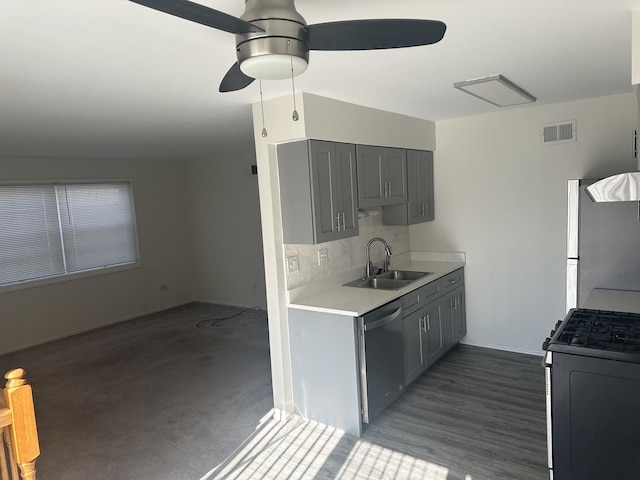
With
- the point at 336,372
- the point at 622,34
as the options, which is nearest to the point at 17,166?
the point at 336,372

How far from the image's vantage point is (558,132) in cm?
401

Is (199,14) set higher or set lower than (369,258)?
higher

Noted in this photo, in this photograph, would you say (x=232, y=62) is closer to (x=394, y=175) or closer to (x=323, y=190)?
(x=323, y=190)

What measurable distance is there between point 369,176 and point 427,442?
2.04 m

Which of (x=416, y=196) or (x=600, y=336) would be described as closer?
(x=600, y=336)

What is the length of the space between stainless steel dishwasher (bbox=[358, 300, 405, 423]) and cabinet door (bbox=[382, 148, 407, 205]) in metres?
1.05

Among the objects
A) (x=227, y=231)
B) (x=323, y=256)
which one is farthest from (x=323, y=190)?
(x=227, y=231)

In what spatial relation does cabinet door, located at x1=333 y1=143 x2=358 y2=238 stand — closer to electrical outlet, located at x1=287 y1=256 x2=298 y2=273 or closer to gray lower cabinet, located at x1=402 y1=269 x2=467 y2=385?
electrical outlet, located at x1=287 y1=256 x2=298 y2=273

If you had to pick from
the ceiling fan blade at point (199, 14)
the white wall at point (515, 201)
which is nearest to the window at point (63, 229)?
the white wall at point (515, 201)

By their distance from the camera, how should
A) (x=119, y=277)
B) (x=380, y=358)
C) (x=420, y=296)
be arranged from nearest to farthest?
(x=380, y=358), (x=420, y=296), (x=119, y=277)

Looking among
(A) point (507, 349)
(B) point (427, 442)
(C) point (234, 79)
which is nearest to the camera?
(C) point (234, 79)

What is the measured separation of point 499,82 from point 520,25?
3.45 ft

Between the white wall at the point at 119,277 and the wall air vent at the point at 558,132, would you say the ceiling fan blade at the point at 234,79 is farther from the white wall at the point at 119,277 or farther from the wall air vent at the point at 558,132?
the white wall at the point at 119,277

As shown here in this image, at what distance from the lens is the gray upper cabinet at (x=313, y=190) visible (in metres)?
3.07
